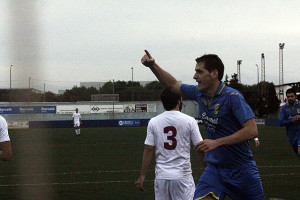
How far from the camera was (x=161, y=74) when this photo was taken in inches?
224

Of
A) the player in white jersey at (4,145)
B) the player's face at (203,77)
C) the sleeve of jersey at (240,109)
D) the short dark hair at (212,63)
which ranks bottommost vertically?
the player in white jersey at (4,145)

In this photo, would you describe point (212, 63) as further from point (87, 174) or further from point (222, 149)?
point (87, 174)

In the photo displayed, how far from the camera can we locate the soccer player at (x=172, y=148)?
6012 millimetres

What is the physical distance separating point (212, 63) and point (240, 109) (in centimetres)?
→ 58

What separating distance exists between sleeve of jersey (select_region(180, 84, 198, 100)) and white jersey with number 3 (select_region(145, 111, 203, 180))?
50 cm

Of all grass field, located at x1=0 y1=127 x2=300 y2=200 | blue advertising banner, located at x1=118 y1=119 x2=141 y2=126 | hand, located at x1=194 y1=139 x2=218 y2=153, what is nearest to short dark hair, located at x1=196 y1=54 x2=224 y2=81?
hand, located at x1=194 y1=139 x2=218 y2=153

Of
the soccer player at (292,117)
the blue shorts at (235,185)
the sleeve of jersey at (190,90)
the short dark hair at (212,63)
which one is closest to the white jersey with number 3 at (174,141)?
the sleeve of jersey at (190,90)

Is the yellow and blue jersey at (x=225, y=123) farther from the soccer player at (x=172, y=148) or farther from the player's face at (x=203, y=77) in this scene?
the soccer player at (x=172, y=148)

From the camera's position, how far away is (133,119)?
6006 cm

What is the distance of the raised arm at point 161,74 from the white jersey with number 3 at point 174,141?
1.24 ft

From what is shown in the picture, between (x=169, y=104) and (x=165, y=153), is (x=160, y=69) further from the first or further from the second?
(x=165, y=153)

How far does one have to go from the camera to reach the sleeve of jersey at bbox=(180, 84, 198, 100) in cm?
551

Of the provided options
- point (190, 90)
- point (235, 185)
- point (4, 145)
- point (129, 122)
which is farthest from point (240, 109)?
point (129, 122)

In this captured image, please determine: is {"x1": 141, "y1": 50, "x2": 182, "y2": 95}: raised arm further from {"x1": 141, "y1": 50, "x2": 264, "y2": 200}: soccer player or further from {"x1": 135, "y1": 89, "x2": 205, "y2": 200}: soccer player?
{"x1": 141, "y1": 50, "x2": 264, "y2": 200}: soccer player
